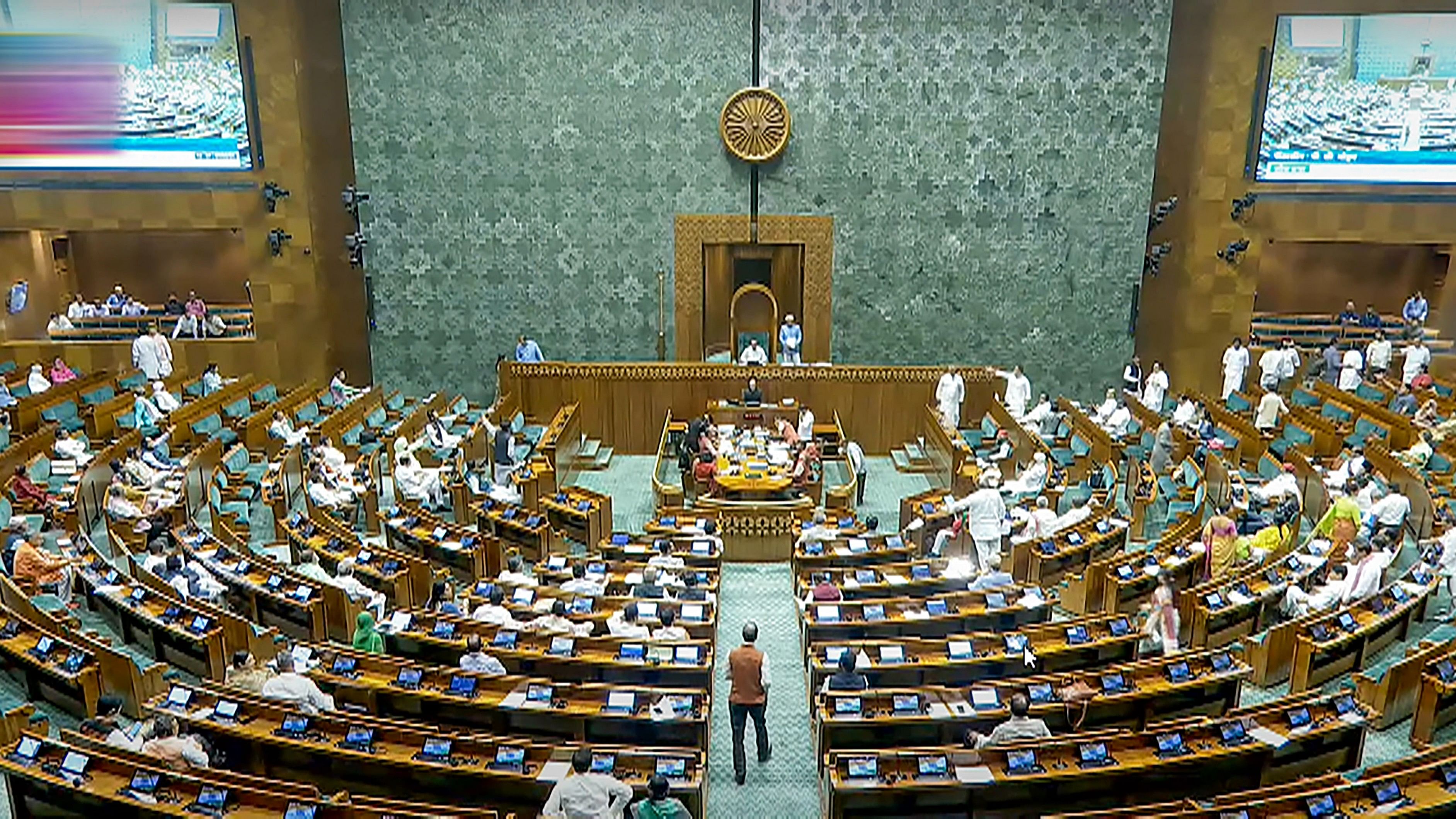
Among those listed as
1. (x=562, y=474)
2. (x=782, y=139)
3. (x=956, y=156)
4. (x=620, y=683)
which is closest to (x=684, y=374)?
(x=562, y=474)

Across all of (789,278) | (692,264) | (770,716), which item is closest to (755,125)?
(692,264)

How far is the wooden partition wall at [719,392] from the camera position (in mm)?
17156

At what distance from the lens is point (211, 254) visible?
2459 cm

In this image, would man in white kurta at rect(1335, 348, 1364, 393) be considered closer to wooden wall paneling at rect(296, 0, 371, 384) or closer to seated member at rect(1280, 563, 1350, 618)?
seated member at rect(1280, 563, 1350, 618)

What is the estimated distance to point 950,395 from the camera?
54.7ft

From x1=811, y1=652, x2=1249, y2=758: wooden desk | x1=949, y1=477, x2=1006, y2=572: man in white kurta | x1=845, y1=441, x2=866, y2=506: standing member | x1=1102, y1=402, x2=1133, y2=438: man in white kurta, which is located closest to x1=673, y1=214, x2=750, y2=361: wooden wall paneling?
x1=845, y1=441, x2=866, y2=506: standing member

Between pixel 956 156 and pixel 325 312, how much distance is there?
1333 centimetres

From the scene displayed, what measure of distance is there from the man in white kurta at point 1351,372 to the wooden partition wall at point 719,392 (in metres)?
6.61

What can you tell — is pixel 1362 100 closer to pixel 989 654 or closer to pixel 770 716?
pixel 989 654

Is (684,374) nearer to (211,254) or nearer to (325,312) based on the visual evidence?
(325,312)

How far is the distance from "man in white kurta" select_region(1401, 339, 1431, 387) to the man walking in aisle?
53.4ft

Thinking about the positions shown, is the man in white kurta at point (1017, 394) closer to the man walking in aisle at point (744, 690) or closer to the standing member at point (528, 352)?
the standing member at point (528, 352)

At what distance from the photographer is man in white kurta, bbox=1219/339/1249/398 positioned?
60.5ft

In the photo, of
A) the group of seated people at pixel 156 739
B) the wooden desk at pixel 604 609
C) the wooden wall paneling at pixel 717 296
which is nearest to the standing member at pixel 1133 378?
the wooden wall paneling at pixel 717 296
